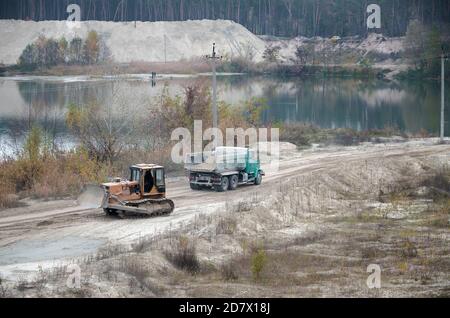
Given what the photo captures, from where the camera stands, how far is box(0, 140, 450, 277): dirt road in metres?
25.5

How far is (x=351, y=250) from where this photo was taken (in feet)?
88.9

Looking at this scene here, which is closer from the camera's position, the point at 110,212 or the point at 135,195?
the point at 135,195

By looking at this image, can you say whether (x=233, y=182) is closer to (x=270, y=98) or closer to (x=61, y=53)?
(x=270, y=98)

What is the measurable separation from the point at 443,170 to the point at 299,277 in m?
21.7

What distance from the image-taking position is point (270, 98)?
95.9 metres

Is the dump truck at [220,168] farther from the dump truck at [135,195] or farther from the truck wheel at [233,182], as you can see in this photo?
the dump truck at [135,195]

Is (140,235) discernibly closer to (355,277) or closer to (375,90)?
(355,277)

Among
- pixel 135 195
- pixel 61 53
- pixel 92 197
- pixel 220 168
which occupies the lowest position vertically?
pixel 92 197

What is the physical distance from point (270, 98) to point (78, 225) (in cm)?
6791

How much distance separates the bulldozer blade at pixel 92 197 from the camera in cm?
3064

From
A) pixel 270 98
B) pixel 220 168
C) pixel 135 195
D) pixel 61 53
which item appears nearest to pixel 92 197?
pixel 135 195

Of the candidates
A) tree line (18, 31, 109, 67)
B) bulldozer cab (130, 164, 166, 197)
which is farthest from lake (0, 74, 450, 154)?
bulldozer cab (130, 164, 166, 197)
